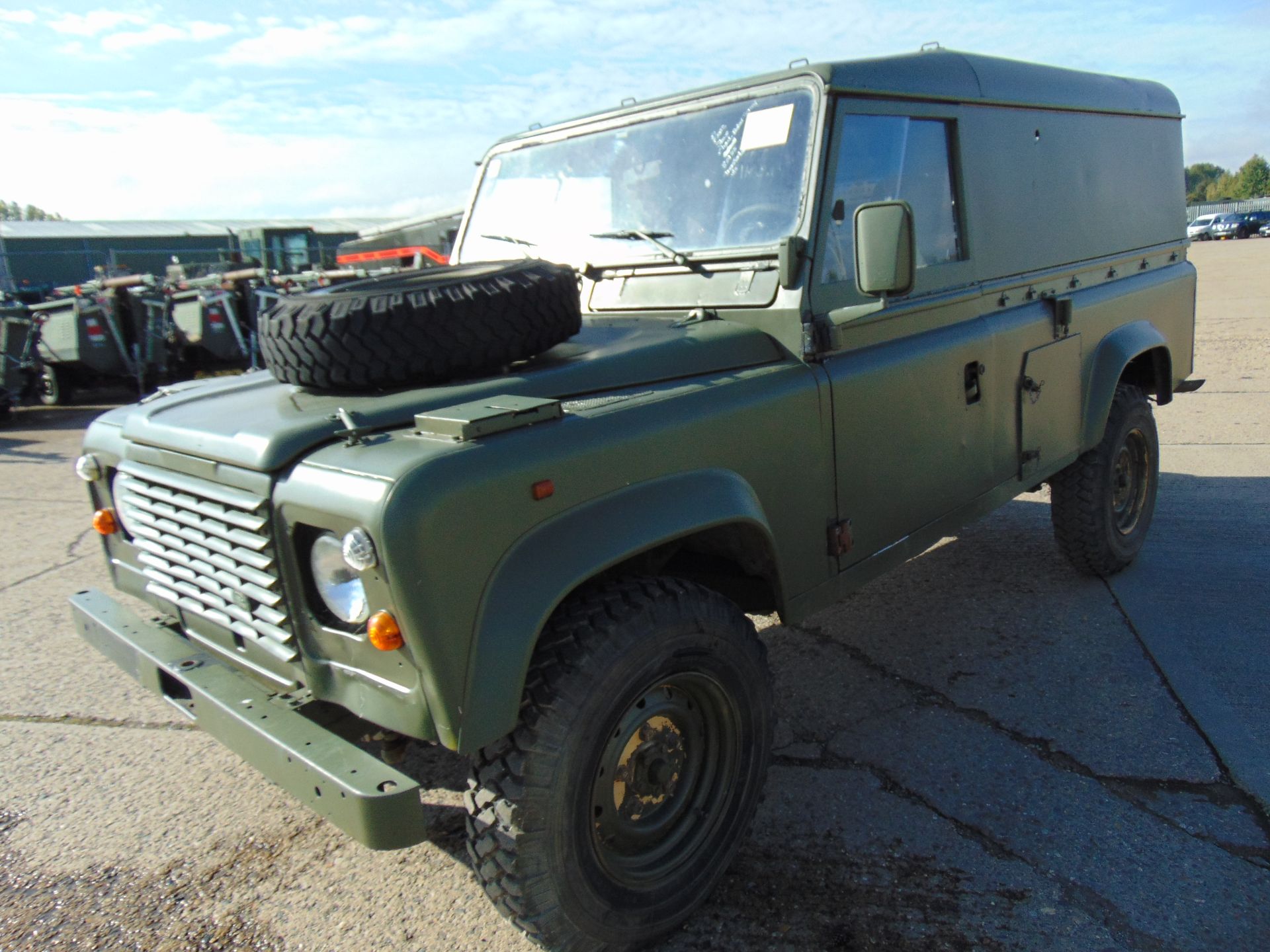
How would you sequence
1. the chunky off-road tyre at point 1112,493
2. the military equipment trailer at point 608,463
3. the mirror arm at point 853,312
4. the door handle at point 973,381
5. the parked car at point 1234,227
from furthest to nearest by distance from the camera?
the parked car at point 1234,227, the chunky off-road tyre at point 1112,493, the door handle at point 973,381, the mirror arm at point 853,312, the military equipment trailer at point 608,463

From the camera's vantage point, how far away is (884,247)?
2.76m

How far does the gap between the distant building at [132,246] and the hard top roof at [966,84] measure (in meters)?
21.8

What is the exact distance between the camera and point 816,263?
9.69 ft

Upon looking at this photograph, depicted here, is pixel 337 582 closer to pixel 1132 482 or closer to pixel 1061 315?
pixel 1061 315

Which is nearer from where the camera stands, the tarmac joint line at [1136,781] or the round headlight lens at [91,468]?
the tarmac joint line at [1136,781]

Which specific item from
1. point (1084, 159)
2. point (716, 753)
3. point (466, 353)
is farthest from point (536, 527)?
point (1084, 159)

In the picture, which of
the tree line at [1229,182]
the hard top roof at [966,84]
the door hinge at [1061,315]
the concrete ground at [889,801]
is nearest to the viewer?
the concrete ground at [889,801]

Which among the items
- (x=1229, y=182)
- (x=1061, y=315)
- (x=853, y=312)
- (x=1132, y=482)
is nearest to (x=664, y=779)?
(x=853, y=312)

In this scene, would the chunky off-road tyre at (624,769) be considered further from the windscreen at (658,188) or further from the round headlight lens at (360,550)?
the windscreen at (658,188)

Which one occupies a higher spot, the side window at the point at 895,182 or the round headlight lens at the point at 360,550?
the side window at the point at 895,182

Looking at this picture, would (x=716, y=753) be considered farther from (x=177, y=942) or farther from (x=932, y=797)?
(x=177, y=942)

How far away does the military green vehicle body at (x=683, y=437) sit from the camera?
204cm

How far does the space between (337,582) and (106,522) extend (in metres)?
1.34

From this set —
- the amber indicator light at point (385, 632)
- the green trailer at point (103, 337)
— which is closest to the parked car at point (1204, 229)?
the green trailer at point (103, 337)
